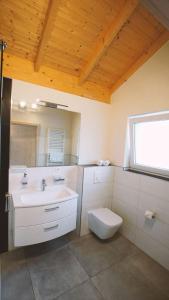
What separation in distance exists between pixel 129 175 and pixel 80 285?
1.45 meters

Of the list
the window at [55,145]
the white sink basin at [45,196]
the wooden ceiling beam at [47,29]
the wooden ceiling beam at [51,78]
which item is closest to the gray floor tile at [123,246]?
the white sink basin at [45,196]

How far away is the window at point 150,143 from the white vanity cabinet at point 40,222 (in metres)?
1.26

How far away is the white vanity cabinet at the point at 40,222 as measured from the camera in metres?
1.55

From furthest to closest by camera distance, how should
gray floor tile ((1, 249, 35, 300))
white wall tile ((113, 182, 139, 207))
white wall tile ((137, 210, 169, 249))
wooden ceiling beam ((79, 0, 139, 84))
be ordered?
1. white wall tile ((113, 182, 139, 207))
2. white wall tile ((137, 210, 169, 249))
3. wooden ceiling beam ((79, 0, 139, 84))
4. gray floor tile ((1, 249, 35, 300))

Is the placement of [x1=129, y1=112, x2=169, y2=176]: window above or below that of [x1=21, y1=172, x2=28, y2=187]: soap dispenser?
above

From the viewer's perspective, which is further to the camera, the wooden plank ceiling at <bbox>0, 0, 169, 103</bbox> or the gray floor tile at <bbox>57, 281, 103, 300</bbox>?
the wooden plank ceiling at <bbox>0, 0, 169, 103</bbox>

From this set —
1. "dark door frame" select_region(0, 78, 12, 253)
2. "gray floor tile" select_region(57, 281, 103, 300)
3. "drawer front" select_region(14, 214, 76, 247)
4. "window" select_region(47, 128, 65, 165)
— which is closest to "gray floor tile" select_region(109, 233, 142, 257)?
"gray floor tile" select_region(57, 281, 103, 300)

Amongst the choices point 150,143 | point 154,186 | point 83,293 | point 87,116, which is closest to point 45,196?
point 83,293

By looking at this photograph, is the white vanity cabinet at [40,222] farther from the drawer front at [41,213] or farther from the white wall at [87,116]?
the white wall at [87,116]

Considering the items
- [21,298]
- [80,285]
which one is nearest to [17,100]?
[21,298]

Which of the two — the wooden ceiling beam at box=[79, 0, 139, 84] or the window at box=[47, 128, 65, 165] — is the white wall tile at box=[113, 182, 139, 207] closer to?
the window at box=[47, 128, 65, 165]

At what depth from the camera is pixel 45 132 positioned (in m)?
2.06

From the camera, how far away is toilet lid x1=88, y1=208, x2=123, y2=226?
2046mm

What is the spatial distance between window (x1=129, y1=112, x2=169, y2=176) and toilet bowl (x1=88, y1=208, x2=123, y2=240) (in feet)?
2.80
